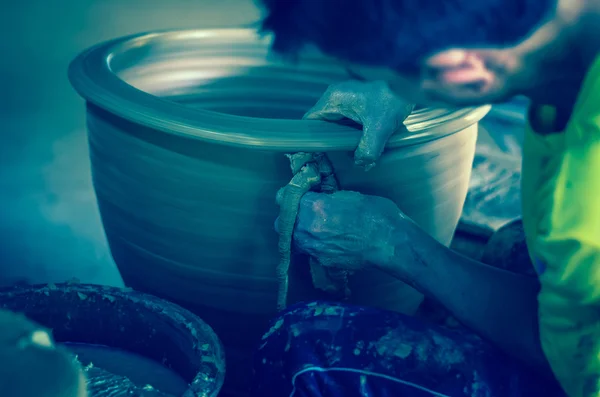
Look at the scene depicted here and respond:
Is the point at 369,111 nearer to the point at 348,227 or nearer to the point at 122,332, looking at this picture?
the point at 348,227

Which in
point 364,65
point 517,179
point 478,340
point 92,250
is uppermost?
point 364,65

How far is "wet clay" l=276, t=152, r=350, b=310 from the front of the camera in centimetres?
110

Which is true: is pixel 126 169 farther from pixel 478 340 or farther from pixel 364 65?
pixel 478 340

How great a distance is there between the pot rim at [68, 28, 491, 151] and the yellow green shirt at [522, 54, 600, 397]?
15.4 inches

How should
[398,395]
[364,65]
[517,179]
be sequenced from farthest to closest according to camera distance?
[517,179] → [398,395] → [364,65]

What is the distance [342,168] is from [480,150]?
1.54 metres

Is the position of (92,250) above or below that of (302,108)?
below

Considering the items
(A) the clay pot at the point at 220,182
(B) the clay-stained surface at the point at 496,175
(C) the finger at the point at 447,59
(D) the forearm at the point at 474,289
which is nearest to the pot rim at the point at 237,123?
(A) the clay pot at the point at 220,182

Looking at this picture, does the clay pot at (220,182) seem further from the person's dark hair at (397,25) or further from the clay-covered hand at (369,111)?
the person's dark hair at (397,25)

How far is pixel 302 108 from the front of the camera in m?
1.75

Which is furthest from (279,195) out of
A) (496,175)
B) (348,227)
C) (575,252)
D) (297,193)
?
(496,175)

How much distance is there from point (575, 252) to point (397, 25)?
0.36 meters

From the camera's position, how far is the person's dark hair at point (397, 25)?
2.51 feet

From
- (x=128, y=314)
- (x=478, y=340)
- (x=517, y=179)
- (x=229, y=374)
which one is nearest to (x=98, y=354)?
(x=128, y=314)
